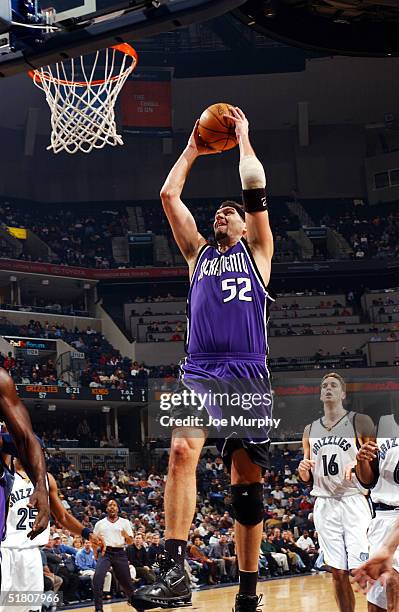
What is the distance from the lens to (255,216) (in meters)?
4.85

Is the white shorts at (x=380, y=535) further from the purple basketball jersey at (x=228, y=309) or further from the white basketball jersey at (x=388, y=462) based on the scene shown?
the purple basketball jersey at (x=228, y=309)

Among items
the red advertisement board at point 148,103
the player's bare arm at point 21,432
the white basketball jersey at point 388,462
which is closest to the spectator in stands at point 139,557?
the white basketball jersey at point 388,462

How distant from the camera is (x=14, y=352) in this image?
78.9 ft

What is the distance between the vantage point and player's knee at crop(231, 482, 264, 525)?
182 inches

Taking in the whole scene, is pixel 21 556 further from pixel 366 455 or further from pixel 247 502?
pixel 247 502

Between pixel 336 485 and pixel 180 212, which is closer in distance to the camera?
pixel 180 212

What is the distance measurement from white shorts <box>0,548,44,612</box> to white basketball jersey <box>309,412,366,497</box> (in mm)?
2684

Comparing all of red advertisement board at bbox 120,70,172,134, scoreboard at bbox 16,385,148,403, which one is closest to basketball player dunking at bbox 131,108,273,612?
scoreboard at bbox 16,385,148,403

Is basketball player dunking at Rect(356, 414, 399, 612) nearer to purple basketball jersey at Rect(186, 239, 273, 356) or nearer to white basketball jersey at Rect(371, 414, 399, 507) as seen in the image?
white basketball jersey at Rect(371, 414, 399, 507)

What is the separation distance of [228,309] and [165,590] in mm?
1417

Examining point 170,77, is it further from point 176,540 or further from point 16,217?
point 176,540

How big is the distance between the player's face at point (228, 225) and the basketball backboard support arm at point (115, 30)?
1.19 meters

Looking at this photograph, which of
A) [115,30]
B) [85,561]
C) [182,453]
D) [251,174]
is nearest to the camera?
[182,453]

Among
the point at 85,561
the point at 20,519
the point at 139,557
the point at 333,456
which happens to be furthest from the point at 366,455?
the point at 139,557
